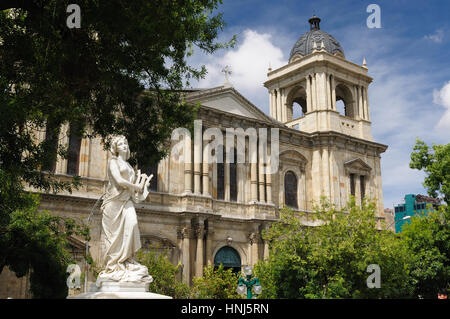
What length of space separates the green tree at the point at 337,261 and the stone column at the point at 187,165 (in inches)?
288

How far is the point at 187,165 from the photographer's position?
1085 inches

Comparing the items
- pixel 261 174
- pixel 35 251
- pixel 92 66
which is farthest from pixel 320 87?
pixel 92 66

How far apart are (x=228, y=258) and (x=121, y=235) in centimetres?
2162

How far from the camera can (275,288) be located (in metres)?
21.4

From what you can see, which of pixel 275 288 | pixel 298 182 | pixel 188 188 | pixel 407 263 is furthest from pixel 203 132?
pixel 407 263

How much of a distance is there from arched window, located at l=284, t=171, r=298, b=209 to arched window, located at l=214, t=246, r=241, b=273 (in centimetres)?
570

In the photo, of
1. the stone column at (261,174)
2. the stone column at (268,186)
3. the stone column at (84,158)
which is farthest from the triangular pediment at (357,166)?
the stone column at (84,158)

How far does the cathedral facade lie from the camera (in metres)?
25.2

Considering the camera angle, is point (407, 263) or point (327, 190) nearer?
point (407, 263)

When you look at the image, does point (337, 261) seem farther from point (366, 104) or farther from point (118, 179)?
point (366, 104)

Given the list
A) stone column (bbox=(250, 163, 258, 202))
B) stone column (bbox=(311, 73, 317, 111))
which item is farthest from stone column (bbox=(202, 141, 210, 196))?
stone column (bbox=(311, 73, 317, 111))

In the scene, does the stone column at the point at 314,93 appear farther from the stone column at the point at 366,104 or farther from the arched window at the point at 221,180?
the arched window at the point at 221,180
